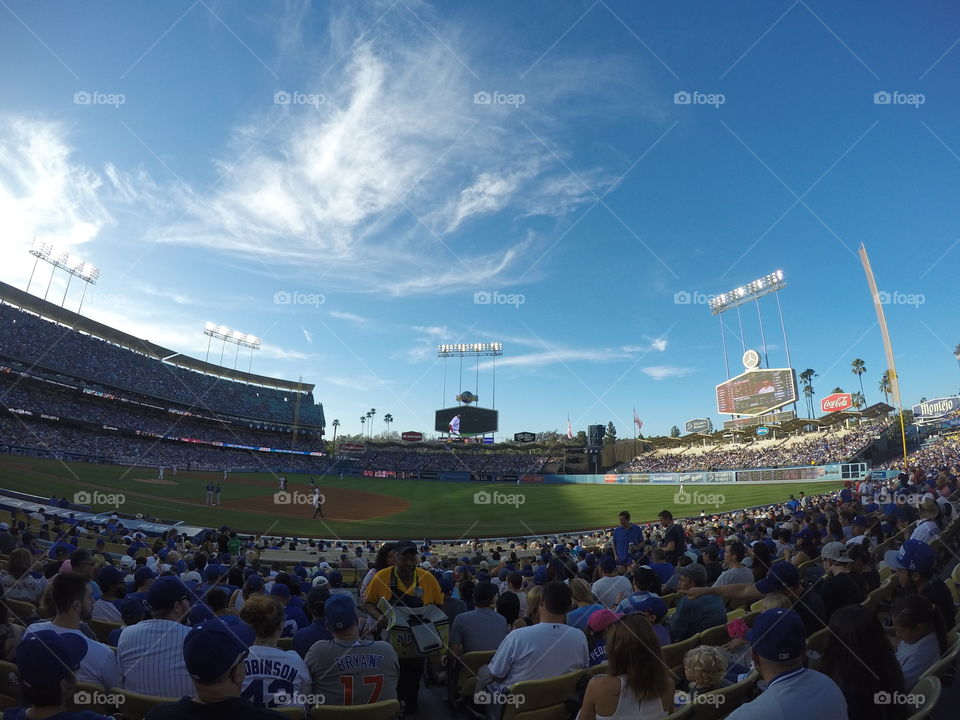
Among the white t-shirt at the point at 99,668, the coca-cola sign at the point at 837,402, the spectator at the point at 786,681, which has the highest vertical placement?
the coca-cola sign at the point at 837,402

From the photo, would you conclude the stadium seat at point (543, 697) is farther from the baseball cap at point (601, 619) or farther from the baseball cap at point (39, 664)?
the baseball cap at point (39, 664)

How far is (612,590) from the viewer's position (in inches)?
274

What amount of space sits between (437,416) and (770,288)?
50119 mm

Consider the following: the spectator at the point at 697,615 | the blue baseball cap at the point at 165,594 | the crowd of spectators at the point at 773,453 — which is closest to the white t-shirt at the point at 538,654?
the spectator at the point at 697,615

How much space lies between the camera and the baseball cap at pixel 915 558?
18.7ft

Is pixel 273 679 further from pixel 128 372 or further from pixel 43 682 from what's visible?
pixel 128 372

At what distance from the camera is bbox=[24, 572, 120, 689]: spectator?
3947mm

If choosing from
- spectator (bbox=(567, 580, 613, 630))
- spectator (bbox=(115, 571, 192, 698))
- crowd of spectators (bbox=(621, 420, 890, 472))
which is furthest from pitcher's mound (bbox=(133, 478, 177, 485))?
crowd of spectators (bbox=(621, 420, 890, 472))

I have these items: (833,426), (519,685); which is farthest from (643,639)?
(833,426)

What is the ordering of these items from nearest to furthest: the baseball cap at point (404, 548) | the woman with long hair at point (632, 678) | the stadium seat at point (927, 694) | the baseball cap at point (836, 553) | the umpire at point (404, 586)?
the stadium seat at point (927, 694), the woman with long hair at point (632, 678), the umpire at point (404, 586), the baseball cap at point (404, 548), the baseball cap at point (836, 553)

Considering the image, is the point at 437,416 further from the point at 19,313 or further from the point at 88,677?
the point at 88,677

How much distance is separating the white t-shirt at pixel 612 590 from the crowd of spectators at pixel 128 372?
6738cm

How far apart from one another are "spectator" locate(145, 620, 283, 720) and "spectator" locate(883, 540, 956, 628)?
639 cm

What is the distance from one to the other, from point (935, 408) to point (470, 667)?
416ft
